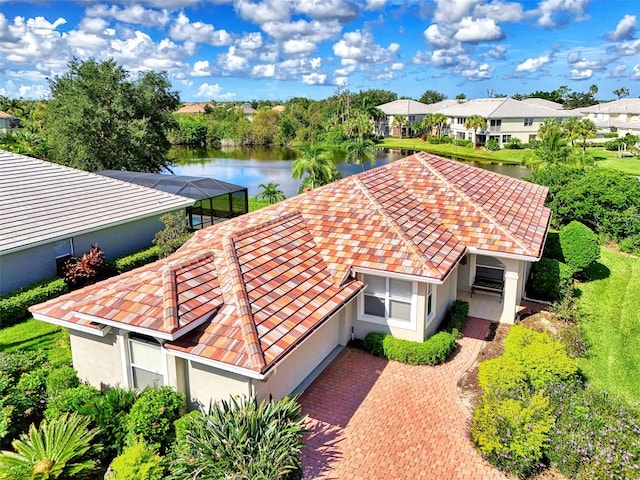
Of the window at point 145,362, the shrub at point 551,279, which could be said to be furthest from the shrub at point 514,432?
the shrub at point 551,279

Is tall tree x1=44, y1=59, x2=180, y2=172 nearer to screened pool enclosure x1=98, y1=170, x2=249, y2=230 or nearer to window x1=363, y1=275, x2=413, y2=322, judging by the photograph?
screened pool enclosure x1=98, y1=170, x2=249, y2=230

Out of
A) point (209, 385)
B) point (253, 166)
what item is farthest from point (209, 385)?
point (253, 166)

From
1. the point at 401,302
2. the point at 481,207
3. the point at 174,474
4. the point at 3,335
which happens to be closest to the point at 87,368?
the point at 174,474

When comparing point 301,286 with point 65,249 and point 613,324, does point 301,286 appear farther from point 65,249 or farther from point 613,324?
point 65,249

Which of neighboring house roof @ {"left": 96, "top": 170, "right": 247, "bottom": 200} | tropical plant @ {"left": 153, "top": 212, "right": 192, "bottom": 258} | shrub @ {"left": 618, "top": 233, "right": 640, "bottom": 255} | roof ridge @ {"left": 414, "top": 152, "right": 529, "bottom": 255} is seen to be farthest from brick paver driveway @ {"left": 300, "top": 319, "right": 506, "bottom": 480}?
neighboring house roof @ {"left": 96, "top": 170, "right": 247, "bottom": 200}

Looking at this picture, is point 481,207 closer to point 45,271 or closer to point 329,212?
point 329,212
